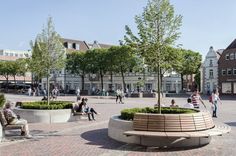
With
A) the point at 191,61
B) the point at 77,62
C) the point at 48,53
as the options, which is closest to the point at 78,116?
the point at 48,53

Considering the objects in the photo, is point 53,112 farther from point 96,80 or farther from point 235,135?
point 96,80

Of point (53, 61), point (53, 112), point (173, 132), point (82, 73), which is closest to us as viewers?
point (173, 132)

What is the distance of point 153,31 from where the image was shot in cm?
1288

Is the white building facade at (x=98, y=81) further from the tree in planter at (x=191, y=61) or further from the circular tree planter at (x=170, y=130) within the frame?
the circular tree planter at (x=170, y=130)

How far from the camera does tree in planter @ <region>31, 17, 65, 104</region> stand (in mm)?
20156

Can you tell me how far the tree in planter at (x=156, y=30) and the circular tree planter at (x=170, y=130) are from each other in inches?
98.9

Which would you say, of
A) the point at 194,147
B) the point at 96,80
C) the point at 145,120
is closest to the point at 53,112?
the point at 145,120

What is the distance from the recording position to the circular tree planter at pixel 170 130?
1048 cm

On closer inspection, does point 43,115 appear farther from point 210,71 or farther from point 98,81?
point 98,81

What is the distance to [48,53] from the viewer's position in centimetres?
2019

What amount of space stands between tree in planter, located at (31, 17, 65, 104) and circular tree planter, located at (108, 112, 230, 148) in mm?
10142

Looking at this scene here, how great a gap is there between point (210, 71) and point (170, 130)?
6450 cm

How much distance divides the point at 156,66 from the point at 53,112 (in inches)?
253

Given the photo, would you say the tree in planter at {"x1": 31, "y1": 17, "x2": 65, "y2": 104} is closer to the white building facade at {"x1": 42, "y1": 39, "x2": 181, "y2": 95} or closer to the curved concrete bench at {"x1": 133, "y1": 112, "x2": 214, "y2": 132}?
the curved concrete bench at {"x1": 133, "y1": 112, "x2": 214, "y2": 132}
